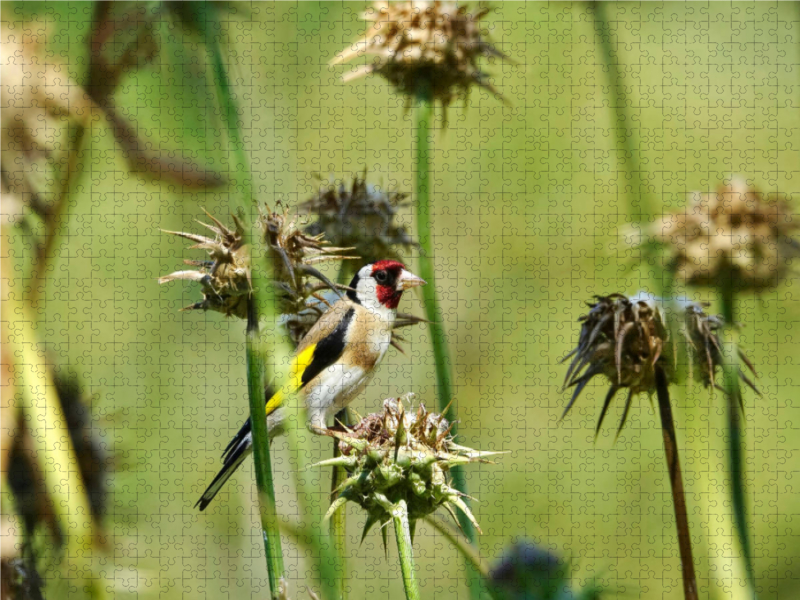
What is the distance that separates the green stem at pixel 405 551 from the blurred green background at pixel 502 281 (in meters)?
2.06

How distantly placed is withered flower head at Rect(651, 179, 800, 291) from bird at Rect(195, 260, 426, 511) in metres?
1.03

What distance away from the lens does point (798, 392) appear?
6.26 m

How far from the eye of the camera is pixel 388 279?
3.90m

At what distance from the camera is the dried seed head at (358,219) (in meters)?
3.16

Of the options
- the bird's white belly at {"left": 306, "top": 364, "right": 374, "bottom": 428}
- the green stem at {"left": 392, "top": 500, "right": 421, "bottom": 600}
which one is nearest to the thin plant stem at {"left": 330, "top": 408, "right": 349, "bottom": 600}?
the green stem at {"left": 392, "top": 500, "right": 421, "bottom": 600}

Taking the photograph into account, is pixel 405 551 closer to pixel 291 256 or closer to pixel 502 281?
pixel 291 256

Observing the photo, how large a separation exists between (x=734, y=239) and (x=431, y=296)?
1.46 meters

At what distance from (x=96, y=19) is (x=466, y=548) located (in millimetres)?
1548

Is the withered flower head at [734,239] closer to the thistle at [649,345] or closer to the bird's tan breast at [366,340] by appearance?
the thistle at [649,345]

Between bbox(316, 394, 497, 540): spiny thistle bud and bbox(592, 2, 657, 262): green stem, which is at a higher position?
bbox(592, 2, 657, 262): green stem

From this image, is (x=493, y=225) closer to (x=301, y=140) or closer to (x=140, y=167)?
(x=301, y=140)

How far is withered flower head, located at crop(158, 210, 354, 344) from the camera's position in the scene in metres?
2.11

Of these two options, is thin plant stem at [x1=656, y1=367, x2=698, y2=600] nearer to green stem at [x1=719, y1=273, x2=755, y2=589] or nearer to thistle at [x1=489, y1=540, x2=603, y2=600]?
green stem at [x1=719, y1=273, x2=755, y2=589]

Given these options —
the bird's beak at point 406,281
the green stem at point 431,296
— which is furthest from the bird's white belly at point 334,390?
the green stem at point 431,296
